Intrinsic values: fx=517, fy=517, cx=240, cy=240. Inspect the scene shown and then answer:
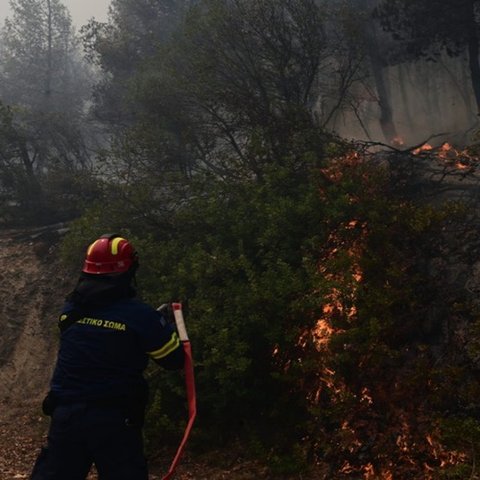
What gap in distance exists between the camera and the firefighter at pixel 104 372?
132 inches

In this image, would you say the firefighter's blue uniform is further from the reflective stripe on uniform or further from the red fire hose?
the red fire hose

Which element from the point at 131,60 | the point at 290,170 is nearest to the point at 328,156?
the point at 290,170

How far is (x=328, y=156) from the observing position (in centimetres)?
960

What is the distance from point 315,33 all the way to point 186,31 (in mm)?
3204

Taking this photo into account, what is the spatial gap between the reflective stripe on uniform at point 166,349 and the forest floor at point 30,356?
2551mm

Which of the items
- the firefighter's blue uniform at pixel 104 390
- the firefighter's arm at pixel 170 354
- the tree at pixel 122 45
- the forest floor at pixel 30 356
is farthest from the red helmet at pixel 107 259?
the tree at pixel 122 45

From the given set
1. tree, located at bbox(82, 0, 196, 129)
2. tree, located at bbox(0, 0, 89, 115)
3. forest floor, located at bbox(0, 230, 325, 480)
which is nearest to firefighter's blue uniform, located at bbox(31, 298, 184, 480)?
forest floor, located at bbox(0, 230, 325, 480)

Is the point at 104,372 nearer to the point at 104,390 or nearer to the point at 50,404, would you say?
the point at 104,390

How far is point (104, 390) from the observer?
3.42m

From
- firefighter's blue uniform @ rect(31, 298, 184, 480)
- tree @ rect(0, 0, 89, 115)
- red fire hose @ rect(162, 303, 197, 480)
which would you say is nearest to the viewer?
firefighter's blue uniform @ rect(31, 298, 184, 480)

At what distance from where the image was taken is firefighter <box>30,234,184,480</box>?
335 cm

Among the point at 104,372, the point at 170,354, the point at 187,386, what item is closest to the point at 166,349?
the point at 170,354

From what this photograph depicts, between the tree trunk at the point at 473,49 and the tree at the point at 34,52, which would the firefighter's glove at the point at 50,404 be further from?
the tree at the point at 34,52

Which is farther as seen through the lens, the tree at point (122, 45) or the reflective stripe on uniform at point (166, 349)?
the tree at point (122, 45)
